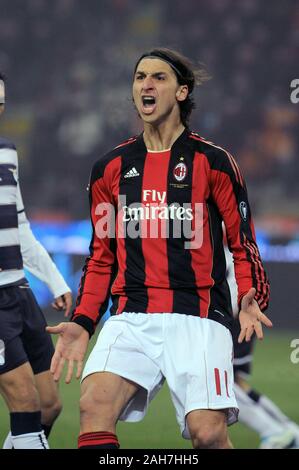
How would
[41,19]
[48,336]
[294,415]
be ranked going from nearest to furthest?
1. [48,336]
2. [294,415]
3. [41,19]

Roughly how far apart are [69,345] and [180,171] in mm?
879

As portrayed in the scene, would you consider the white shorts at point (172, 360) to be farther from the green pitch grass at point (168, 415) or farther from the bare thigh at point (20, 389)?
the green pitch grass at point (168, 415)

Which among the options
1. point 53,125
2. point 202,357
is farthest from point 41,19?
point 202,357

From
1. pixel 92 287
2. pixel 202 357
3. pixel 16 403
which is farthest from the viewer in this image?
pixel 16 403

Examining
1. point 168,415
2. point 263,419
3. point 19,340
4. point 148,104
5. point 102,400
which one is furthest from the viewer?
point 168,415

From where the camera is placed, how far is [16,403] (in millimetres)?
5059

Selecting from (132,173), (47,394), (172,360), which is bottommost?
(47,394)

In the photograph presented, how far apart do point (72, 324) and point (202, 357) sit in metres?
0.58

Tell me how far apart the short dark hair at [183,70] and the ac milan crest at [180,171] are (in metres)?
0.26

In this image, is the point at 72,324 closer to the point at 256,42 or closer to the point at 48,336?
the point at 48,336

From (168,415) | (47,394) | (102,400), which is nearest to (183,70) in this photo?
(102,400)

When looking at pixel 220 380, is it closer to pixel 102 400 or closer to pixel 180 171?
pixel 102 400

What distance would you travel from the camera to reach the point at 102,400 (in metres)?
Result: 4.11

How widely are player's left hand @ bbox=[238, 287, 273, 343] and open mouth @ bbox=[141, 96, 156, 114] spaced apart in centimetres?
90
